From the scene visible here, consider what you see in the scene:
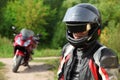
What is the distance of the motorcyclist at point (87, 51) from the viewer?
2.87 meters

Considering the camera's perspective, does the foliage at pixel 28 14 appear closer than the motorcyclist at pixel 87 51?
No

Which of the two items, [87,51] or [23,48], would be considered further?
[23,48]

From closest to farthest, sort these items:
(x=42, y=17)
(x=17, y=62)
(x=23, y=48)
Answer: (x=17, y=62) < (x=23, y=48) < (x=42, y=17)

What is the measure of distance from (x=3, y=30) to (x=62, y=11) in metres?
5.91

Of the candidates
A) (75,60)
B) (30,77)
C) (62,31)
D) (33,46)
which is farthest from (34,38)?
(62,31)

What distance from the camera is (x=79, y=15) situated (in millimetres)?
2938

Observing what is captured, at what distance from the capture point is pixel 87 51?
9.91ft

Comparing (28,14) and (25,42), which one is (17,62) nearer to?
(25,42)

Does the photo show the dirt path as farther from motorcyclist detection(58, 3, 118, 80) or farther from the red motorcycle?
motorcyclist detection(58, 3, 118, 80)

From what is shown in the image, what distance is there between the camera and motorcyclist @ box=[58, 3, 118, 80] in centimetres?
287

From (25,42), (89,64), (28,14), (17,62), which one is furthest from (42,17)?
(89,64)

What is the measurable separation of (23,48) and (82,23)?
283 inches

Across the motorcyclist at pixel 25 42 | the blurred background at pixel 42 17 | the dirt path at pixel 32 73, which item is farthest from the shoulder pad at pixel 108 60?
the blurred background at pixel 42 17

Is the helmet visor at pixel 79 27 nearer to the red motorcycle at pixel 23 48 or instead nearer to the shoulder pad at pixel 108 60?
the shoulder pad at pixel 108 60
